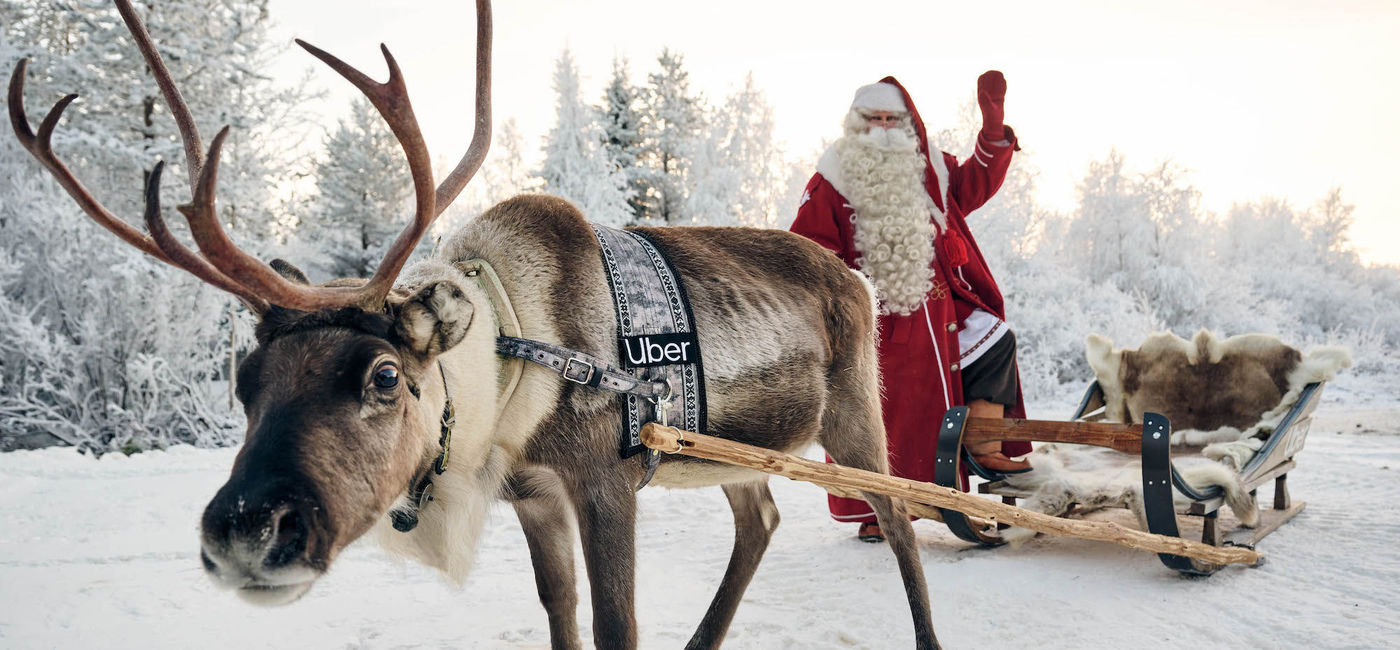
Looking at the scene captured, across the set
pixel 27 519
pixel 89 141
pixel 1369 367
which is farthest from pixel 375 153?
pixel 1369 367

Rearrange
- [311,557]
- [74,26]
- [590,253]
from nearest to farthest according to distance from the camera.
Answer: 1. [311,557]
2. [590,253]
3. [74,26]

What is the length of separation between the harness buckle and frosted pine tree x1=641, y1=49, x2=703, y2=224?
18.4 m

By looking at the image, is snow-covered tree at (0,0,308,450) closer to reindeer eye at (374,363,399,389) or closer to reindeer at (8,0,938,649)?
reindeer at (8,0,938,649)

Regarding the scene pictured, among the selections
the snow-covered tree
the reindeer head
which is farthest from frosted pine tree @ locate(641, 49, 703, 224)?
the reindeer head

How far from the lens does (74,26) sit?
35.6ft

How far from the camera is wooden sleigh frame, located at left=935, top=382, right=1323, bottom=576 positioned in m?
3.77

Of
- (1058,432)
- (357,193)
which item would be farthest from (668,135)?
(1058,432)

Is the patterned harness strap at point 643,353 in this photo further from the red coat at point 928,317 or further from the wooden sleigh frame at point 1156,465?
the red coat at point 928,317

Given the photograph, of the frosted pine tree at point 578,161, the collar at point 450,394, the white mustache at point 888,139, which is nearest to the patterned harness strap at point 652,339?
the collar at point 450,394

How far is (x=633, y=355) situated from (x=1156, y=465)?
270cm

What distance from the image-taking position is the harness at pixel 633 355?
2.30 metres

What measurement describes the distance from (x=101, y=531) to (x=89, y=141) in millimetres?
7084

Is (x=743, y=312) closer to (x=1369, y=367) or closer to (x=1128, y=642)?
(x=1128, y=642)

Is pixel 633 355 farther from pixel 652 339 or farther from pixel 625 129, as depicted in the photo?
pixel 625 129
